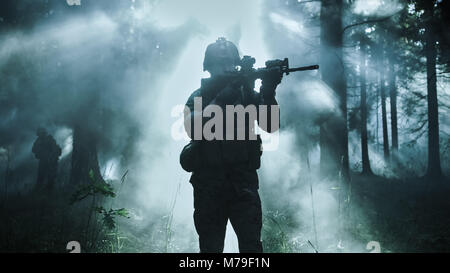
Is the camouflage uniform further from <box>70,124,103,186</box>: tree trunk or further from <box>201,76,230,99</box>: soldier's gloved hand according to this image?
<box>70,124,103,186</box>: tree trunk

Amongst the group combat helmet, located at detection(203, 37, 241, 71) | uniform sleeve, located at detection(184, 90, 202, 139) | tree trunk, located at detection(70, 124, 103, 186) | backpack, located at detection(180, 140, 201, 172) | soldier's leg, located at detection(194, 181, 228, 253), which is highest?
tree trunk, located at detection(70, 124, 103, 186)

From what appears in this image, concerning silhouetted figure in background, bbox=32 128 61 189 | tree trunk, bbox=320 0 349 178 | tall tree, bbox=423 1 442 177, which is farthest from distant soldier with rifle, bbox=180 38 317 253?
tall tree, bbox=423 1 442 177

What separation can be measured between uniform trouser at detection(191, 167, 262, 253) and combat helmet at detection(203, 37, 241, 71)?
1148mm

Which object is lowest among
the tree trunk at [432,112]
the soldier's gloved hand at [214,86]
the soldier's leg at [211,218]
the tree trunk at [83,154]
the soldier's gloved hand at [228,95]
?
the soldier's leg at [211,218]

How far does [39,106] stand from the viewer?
9383 millimetres

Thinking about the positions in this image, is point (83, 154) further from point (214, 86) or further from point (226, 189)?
point (226, 189)

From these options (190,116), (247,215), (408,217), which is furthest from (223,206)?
(408,217)

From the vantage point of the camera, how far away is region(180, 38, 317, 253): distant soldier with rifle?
265cm

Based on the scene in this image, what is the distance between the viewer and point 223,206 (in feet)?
8.98

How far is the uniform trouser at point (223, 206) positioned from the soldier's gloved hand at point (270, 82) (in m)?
0.75

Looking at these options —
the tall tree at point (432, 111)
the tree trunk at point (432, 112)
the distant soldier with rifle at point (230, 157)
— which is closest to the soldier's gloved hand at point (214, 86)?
the distant soldier with rifle at point (230, 157)

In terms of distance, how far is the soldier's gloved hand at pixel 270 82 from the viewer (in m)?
2.71

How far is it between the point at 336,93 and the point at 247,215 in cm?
505

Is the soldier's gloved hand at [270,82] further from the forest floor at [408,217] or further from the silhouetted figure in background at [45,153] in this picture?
the silhouetted figure in background at [45,153]
